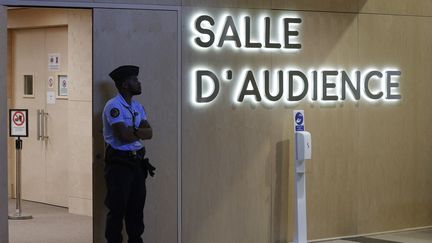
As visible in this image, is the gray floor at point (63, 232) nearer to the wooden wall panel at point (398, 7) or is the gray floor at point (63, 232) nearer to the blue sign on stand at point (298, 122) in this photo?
the blue sign on stand at point (298, 122)

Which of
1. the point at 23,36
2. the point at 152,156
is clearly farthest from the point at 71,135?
the point at 152,156

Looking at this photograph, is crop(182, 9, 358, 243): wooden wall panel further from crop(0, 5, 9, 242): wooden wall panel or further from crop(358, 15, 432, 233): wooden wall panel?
crop(0, 5, 9, 242): wooden wall panel

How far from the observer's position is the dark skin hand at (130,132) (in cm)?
806

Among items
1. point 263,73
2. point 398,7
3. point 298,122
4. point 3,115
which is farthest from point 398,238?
point 3,115

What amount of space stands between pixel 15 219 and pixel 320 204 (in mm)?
4216

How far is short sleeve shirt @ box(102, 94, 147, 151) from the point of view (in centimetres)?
813

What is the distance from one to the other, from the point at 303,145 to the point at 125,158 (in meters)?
2.14

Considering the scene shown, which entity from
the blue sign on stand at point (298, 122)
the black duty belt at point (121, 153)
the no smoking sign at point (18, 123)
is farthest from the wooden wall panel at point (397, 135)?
the no smoking sign at point (18, 123)

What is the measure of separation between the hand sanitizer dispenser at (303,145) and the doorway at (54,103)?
3.28 m

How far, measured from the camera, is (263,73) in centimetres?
945

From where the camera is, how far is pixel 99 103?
8.56 metres

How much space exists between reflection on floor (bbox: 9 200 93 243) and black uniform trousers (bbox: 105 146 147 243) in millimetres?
1707

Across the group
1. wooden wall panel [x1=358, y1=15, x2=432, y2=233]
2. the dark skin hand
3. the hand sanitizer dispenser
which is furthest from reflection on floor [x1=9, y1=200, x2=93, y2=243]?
wooden wall panel [x1=358, y1=15, x2=432, y2=233]

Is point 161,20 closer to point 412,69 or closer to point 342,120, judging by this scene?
point 342,120
